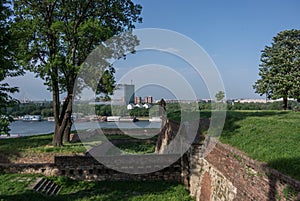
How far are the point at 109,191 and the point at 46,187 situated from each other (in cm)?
228

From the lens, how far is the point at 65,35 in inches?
533

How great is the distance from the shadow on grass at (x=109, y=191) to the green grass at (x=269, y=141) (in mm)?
2833

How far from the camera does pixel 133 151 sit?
15.4 metres

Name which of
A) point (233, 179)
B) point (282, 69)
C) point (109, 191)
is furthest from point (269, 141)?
point (282, 69)

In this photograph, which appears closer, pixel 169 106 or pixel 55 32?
pixel 55 32

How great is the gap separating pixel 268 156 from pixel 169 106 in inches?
450

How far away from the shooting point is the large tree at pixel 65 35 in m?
12.8

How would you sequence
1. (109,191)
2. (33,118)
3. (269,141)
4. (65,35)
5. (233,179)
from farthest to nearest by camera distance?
(33,118) → (65,35) → (109,191) → (269,141) → (233,179)

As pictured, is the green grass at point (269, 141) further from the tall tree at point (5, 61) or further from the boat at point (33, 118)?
the boat at point (33, 118)

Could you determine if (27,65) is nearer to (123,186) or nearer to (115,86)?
(115,86)

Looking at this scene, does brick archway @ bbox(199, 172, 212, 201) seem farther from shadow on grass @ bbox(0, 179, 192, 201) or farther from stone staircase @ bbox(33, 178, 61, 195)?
stone staircase @ bbox(33, 178, 61, 195)

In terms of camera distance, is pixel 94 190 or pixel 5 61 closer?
pixel 5 61

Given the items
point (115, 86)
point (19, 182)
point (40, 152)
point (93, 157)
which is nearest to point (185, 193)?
point (93, 157)

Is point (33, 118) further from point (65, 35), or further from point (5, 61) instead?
point (5, 61)
